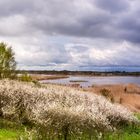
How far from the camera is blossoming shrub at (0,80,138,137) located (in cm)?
2191

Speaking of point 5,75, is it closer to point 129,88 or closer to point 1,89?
point 1,89

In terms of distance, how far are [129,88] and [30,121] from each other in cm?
5721

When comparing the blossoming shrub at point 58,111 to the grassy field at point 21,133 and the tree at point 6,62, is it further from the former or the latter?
the tree at point 6,62

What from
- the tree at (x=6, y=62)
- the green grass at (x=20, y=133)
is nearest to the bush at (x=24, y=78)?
the tree at (x=6, y=62)

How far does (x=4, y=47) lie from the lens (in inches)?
2045

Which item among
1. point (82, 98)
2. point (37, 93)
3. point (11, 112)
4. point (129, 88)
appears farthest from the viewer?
point (129, 88)

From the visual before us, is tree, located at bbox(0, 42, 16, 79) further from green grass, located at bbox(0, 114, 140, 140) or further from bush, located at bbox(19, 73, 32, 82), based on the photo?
green grass, located at bbox(0, 114, 140, 140)

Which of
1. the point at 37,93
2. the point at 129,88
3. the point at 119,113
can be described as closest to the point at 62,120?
the point at 37,93

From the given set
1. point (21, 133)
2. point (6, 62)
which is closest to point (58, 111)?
point (21, 133)

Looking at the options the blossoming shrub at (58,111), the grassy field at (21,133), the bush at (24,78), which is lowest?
the grassy field at (21,133)

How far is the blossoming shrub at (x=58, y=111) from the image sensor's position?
21906mm

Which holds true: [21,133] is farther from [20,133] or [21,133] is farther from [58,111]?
[58,111]

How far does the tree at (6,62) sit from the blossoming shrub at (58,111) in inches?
655

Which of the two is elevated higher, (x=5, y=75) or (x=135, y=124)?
(x=5, y=75)
